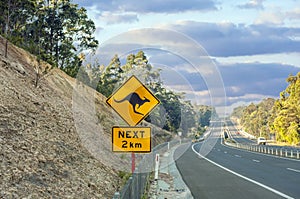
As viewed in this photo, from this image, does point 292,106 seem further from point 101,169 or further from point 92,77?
point 101,169

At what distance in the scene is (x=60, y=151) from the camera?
14164 mm

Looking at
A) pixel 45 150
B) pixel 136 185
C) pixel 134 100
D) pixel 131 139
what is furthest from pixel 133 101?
pixel 45 150

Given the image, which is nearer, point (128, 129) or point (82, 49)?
point (128, 129)

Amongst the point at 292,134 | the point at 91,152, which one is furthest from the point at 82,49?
the point at 292,134

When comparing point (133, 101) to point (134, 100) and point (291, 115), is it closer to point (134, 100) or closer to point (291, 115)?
point (134, 100)

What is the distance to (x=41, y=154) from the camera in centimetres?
1238

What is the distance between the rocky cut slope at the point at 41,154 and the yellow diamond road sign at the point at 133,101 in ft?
7.67

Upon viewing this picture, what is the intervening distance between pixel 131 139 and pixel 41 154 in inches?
137

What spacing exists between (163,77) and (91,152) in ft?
13.2

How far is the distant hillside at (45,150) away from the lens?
10.3m

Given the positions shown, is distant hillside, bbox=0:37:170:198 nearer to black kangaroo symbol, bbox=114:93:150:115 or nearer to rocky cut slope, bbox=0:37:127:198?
rocky cut slope, bbox=0:37:127:198

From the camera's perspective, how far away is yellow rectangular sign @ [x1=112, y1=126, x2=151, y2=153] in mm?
9953

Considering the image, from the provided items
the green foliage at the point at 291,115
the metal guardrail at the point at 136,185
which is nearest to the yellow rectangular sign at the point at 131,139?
the metal guardrail at the point at 136,185

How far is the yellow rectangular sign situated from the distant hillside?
184cm
